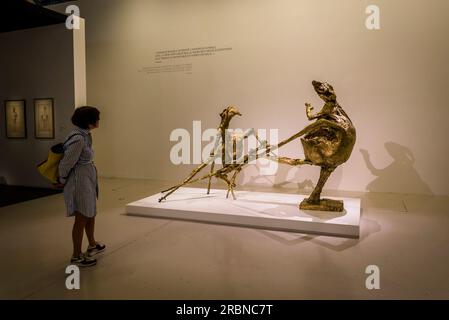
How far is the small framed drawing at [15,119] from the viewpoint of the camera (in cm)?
628

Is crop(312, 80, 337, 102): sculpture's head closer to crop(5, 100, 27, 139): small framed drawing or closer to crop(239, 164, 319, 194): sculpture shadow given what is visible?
crop(239, 164, 319, 194): sculpture shadow

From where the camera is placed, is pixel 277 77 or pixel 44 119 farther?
pixel 277 77

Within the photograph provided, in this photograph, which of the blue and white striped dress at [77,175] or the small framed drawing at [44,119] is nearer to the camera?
the blue and white striped dress at [77,175]

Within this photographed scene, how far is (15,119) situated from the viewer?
6367mm

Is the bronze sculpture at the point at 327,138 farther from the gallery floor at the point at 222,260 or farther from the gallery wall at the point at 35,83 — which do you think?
the gallery wall at the point at 35,83

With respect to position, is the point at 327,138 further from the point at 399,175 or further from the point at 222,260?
the point at 399,175

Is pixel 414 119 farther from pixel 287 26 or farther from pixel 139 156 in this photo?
pixel 139 156

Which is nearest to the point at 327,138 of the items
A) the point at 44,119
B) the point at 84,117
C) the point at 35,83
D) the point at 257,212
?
the point at 257,212

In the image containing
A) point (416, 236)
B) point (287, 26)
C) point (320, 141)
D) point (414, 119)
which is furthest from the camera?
point (287, 26)

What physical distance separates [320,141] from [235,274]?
1.91 metres

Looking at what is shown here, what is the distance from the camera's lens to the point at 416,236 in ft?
11.8

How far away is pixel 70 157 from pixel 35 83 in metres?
4.15

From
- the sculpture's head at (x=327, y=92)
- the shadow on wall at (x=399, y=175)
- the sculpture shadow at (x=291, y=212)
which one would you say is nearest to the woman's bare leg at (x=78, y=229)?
the sculpture shadow at (x=291, y=212)
